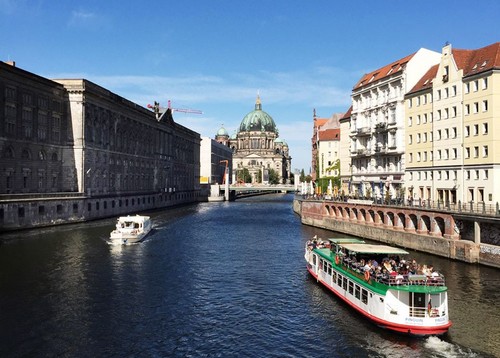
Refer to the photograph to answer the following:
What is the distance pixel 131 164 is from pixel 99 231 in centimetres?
5313

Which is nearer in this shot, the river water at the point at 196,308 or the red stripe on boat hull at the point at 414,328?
the river water at the point at 196,308

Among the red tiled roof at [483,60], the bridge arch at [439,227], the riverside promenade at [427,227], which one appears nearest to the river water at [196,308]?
the riverside promenade at [427,227]

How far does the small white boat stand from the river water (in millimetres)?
5174

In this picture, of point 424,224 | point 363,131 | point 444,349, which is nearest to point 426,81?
point 363,131

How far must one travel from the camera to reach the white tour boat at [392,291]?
32.7 meters

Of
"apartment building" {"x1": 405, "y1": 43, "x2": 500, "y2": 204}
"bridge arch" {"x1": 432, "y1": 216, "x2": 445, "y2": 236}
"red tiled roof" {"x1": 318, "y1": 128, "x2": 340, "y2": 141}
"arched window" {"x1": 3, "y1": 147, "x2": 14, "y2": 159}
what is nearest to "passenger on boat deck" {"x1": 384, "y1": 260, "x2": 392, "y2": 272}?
"bridge arch" {"x1": 432, "y1": 216, "x2": 445, "y2": 236}

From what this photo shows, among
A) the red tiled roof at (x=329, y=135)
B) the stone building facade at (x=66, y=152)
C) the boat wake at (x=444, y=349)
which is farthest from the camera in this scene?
the red tiled roof at (x=329, y=135)

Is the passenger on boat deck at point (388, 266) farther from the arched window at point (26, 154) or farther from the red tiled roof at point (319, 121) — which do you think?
the red tiled roof at point (319, 121)

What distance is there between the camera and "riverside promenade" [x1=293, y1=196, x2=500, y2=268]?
5419 cm

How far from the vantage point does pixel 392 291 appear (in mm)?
33750

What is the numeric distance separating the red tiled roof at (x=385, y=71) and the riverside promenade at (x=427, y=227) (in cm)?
2539

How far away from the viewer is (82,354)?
29328 mm

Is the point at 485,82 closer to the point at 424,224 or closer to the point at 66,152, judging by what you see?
the point at 424,224

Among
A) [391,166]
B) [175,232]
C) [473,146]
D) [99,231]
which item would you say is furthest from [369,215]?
[99,231]
